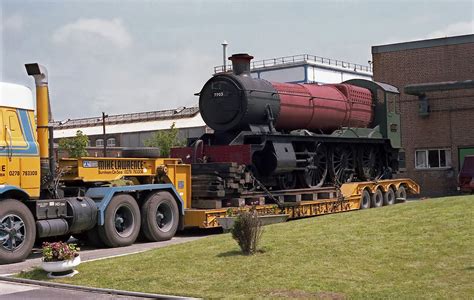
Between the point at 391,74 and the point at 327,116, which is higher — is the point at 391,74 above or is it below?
above

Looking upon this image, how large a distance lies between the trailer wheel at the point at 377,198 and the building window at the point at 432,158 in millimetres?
11129

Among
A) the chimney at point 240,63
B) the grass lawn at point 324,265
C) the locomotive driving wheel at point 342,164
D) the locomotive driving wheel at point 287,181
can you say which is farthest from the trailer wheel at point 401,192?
the grass lawn at point 324,265

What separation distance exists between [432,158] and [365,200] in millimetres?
12931

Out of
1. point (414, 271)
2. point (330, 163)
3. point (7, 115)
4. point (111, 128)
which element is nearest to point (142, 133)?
point (111, 128)

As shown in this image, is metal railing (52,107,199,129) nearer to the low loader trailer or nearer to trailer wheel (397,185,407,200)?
trailer wheel (397,185,407,200)

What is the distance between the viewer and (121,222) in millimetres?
15797

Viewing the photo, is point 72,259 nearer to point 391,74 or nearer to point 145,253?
point 145,253

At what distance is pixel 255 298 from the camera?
28.4 ft

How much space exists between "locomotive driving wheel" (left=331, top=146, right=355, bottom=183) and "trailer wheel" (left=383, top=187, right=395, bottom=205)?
2200mm

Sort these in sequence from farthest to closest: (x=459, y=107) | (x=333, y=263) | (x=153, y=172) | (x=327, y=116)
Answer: (x=459, y=107), (x=327, y=116), (x=153, y=172), (x=333, y=263)

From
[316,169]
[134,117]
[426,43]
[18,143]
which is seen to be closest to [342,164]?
[316,169]

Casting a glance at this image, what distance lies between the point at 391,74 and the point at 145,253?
26.2 metres

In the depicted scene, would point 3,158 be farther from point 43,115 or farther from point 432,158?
point 432,158

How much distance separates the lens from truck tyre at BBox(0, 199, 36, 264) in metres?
12.9
